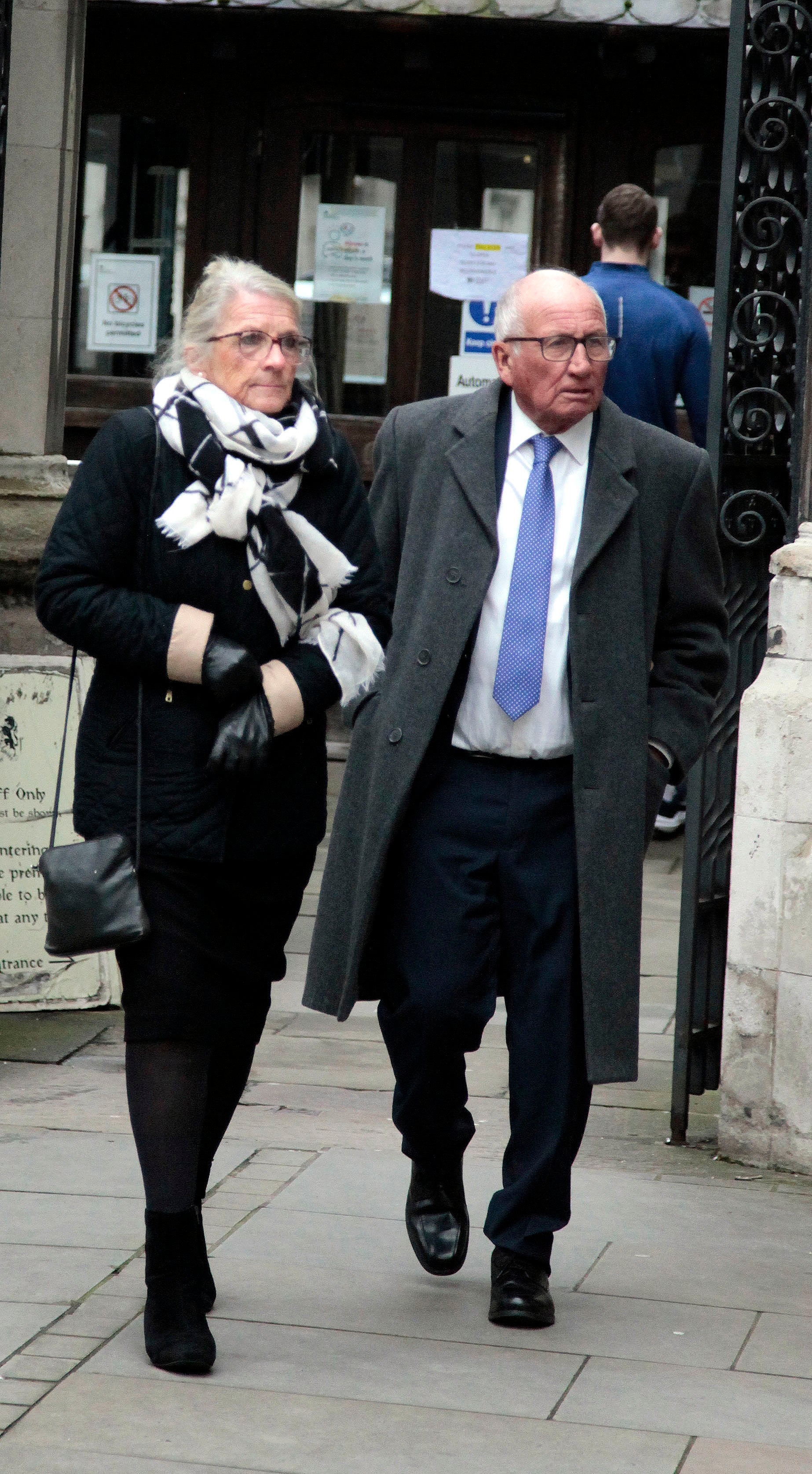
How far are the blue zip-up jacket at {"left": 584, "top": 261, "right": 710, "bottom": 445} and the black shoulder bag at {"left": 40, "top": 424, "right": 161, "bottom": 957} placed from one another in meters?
3.89

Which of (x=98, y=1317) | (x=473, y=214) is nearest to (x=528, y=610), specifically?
(x=98, y=1317)

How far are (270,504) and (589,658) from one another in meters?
0.63

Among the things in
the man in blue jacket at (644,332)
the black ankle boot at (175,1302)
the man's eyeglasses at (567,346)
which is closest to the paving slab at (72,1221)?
the black ankle boot at (175,1302)

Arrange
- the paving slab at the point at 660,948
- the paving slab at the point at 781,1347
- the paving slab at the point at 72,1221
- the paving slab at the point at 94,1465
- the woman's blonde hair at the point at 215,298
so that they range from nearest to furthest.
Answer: the paving slab at the point at 94,1465 < the woman's blonde hair at the point at 215,298 < the paving slab at the point at 781,1347 < the paving slab at the point at 72,1221 < the paving slab at the point at 660,948

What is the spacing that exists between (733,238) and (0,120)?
1.93 m

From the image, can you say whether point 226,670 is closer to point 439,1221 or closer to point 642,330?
point 439,1221

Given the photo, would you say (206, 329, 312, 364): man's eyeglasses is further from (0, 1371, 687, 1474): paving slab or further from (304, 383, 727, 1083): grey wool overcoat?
(0, 1371, 687, 1474): paving slab

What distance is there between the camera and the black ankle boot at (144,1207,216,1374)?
3588 mm

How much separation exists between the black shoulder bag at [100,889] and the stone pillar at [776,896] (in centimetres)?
180

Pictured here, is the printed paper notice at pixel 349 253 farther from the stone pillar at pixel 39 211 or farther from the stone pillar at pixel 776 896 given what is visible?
the stone pillar at pixel 776 896

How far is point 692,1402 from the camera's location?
3.61 metres

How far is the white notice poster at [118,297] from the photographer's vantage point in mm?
9930

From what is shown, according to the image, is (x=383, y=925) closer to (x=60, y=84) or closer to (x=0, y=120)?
(x=0, y=120)

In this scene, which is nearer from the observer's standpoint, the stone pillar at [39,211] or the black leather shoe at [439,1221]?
the black leather shoe at [439,1221]
